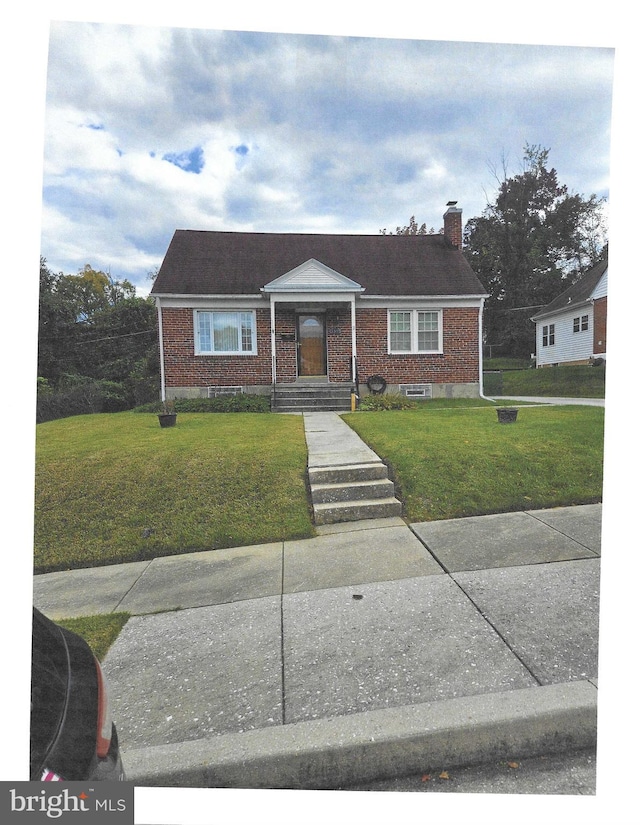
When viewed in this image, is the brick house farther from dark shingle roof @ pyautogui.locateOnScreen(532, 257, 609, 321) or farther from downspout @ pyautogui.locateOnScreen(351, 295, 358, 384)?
dark shingle roof @ pyautogui.locateOnScreen(532, 257, 609, 321)

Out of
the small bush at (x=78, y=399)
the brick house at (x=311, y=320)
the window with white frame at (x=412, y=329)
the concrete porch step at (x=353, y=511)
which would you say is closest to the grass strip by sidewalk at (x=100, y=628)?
the concrete porch step at (x=353, y=511)

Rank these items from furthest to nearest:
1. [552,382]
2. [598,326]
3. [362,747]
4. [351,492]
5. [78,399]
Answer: [598,326] < [552,382] < [78,399] < [351,492] < [362,747]

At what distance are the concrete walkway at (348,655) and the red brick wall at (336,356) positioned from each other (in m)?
7.82

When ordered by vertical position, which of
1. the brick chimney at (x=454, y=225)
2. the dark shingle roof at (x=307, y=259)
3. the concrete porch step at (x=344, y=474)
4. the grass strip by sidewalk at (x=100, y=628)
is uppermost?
the brick chimney at (x=454, y=225)

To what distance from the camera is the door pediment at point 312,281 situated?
10047 mm

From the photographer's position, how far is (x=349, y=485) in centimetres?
377

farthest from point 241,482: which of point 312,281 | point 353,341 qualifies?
point 312,281

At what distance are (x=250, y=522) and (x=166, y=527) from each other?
0.72 metres

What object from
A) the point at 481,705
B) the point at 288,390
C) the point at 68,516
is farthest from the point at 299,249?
the point at 481,705

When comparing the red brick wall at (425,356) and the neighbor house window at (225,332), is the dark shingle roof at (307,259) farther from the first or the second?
the red brick wall at (425,356)

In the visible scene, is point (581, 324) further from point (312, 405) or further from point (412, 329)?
point (312, 405)

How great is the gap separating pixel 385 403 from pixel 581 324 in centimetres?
1304

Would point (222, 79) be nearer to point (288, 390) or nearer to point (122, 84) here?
point (122, 84)

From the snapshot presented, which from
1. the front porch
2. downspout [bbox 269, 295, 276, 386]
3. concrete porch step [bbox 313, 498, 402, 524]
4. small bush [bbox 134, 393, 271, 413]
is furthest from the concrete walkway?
downspout [bbox 269, 295, 276, 386]
